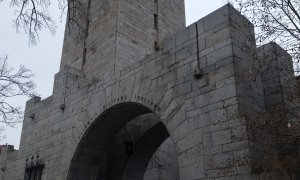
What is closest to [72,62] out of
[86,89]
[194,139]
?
[86,89]

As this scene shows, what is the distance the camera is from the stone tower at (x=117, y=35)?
13.9 metres

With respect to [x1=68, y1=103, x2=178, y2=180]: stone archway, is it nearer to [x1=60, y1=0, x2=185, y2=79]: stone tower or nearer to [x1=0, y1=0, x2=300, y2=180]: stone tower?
[x1=0, y1=0, x2=300, y2=180]: stone tower

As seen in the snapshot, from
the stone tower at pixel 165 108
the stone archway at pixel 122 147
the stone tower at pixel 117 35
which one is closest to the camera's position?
the stone tower at pixel 165 108

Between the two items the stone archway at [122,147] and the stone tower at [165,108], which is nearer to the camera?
the stone tower at [165,108]

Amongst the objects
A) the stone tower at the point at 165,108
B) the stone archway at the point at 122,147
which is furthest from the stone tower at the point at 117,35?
the stone archway at the point at 122,147

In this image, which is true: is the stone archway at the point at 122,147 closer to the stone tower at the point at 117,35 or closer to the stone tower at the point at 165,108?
the stone tower at the point at 165,108

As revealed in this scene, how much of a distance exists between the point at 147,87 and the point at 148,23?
26.0 ft

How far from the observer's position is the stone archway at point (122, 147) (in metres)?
9.60

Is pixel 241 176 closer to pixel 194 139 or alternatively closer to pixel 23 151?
pixel 194 139


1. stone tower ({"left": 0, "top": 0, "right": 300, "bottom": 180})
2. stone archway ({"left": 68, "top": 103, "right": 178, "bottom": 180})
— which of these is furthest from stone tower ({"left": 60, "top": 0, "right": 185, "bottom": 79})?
stone archway ({"left": 68, "top": 103, "right": 178, "bottom": 180})

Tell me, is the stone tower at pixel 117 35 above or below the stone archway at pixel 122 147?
above

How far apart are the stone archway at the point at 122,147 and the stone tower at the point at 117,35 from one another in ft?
9.01

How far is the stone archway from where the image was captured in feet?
31.5

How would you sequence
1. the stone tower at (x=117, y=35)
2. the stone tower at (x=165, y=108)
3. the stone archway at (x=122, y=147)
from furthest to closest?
the stone tower at (x=117, y=35) < the stone archway at (x=122, y=147) < the stone tower at (x=165, y=108)
